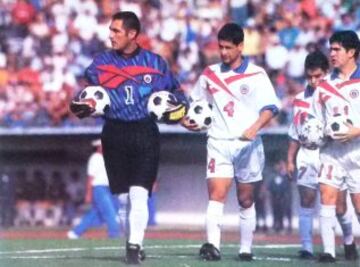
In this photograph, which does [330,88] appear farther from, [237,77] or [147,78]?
[147,78]

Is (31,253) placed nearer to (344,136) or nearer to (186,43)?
(344,136)

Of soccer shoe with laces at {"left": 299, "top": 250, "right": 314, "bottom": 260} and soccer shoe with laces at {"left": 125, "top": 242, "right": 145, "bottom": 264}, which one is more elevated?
soccer shoe with laces at {"left": 125, "top": 242, "right": 145, "bottom": 264}

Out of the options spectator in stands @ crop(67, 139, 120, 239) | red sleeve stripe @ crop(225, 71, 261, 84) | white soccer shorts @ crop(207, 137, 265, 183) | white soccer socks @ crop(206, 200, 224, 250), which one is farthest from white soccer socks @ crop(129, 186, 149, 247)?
spectator in stands @ crop(67, 139, 120, 239)

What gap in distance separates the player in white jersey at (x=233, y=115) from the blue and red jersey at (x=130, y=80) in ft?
2.68

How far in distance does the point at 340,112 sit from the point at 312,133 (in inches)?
22.1

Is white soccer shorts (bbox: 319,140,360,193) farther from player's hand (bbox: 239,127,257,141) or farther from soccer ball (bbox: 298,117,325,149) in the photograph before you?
player's hand (bbox: 239,127,257,141)

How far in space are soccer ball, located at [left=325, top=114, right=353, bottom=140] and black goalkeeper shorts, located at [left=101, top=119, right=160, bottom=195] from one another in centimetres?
150

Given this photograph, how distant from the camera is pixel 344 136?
12.1 meters

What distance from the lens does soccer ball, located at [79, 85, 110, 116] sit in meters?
11.7

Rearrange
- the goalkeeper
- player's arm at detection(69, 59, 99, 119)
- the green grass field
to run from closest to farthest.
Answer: player's arm at detection(69, 59, 99, 119), the goalkeeper, the green grass field

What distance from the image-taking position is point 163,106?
1167cm

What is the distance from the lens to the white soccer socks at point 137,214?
11594 millimetres

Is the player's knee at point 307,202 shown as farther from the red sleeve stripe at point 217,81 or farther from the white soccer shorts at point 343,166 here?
the red sleeve stripe at point 217,81

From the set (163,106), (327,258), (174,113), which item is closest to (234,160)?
(174,113)
